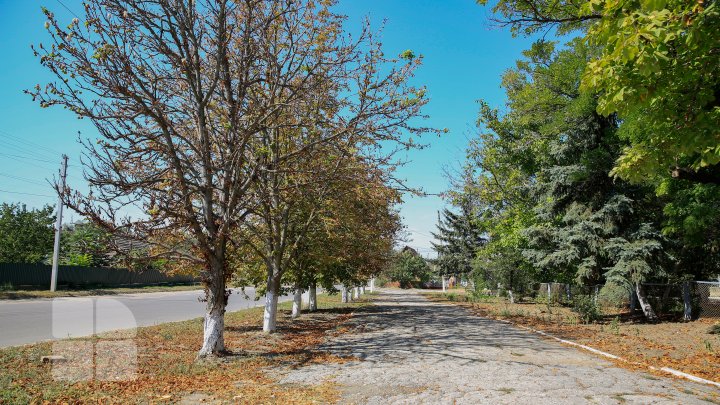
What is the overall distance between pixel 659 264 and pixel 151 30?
1616 centimetres

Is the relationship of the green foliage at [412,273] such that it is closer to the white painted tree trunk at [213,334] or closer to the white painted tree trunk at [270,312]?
the white painted tree trunk at [270,312]

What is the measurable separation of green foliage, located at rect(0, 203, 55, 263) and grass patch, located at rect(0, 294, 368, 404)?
35.5 metres

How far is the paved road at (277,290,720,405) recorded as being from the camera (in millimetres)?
5734

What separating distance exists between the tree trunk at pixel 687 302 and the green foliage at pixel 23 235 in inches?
1749

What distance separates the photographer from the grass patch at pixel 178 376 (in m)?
5.88

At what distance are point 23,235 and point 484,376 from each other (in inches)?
1767

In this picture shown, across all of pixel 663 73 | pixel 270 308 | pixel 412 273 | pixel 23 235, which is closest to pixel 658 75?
pixel 663 73

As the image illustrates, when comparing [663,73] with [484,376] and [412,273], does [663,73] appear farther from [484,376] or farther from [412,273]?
[412,273]

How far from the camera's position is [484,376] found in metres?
6.94

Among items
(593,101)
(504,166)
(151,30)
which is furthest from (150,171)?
(504,166)

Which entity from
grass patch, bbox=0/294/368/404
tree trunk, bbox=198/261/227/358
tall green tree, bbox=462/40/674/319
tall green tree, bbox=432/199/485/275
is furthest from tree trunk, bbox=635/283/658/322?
tall green tree, bbox=432/199/485/275

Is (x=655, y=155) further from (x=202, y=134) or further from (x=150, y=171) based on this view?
(x=150, y=171)

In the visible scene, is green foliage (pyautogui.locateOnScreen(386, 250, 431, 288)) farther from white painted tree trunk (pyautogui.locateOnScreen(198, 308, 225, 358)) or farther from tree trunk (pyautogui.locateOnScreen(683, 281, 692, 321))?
white painted tree trunk (pyautogui.locateOnScreen(198, 308, 225, 358))

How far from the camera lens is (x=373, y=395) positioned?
6004 mm
